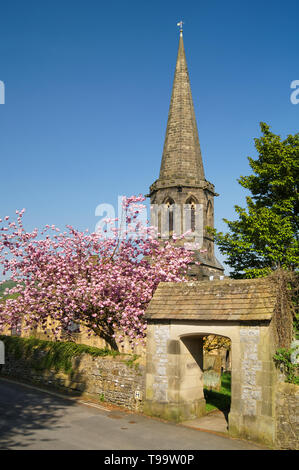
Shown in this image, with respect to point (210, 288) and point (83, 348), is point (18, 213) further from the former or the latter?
point (210, 288)

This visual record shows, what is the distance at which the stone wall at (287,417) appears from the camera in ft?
36.4

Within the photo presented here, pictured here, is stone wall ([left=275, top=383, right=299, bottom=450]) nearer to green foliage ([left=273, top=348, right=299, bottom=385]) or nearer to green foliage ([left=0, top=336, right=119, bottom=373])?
green foliage ([left=273, top=348, right=299, bottom=385])

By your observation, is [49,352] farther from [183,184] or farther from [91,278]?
[183,184]

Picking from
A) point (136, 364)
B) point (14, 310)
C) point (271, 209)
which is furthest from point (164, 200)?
point (136, 364)

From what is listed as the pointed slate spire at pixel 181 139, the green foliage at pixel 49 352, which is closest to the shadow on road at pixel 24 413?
the green foliage at pixel 49 352

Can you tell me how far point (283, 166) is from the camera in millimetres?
21656

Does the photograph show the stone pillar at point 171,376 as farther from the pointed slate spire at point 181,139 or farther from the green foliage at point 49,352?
the pointed slate spire at point 181,139

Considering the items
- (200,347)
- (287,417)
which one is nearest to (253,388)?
(287,417)

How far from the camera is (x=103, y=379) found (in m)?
16.4

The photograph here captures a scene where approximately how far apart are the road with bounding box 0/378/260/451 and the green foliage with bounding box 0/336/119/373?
2363 millimetres

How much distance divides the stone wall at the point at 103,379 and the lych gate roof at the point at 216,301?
8.23 feet

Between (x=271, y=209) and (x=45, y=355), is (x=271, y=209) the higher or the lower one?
the higher one

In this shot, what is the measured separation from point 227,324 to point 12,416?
7495 millimetres

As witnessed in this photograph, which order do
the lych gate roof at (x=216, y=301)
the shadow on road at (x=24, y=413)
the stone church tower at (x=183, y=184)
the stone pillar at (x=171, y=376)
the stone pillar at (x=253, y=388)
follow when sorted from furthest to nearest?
the stone church tower at (x=183, y=184) < the stone pillar at (x=171, y=376) < the lych gate roof at (x=216, y=301) < the stone pillar at (x=253, y=388) < the shadow on road at (x=24, y=413)
